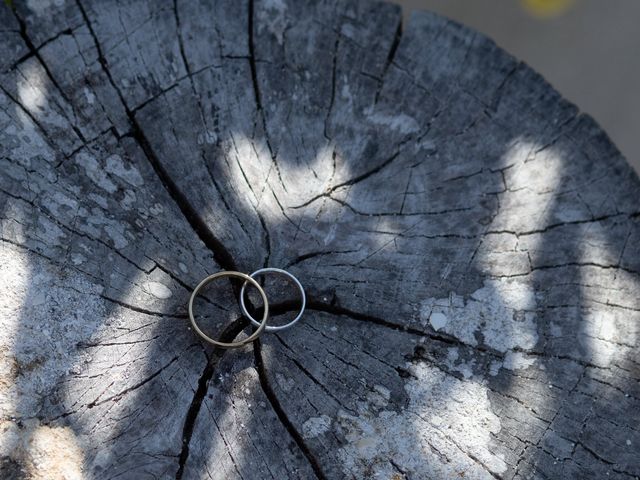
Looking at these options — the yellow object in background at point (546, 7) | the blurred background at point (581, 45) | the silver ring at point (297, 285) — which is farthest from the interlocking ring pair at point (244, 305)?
the yellow object in background at point (546, 7)

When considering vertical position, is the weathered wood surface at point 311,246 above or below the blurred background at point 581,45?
below

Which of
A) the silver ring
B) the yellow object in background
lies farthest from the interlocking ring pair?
the yellow object in background

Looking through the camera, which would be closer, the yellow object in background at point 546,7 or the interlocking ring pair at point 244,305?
Answer: the interlocking ring pair at point 244,305

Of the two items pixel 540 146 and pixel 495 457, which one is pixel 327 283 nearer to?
pixel 495 457

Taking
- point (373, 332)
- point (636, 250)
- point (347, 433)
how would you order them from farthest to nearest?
point (636, 250)
point (373, 332)
point (347, 433)

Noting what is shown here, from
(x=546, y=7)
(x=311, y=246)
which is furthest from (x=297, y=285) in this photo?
(x=546, y=7)

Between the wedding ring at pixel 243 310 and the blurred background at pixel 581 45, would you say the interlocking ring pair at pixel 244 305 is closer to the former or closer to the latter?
the wedding ring at pixel 243 310

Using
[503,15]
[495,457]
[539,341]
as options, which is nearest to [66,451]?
[495,457]

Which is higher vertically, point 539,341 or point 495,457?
point 539,341

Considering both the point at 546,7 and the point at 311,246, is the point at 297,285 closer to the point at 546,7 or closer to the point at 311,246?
the point at 311,246
